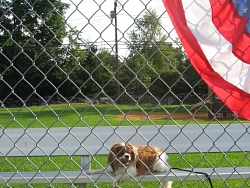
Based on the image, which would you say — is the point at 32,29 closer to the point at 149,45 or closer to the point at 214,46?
the point at 149,45

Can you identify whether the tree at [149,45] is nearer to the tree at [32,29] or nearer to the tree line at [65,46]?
the tree line at [65,46]

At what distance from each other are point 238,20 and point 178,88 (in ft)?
78.1

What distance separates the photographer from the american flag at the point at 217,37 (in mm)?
2059

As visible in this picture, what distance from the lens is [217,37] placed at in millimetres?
2080

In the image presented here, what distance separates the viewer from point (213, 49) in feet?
6.87

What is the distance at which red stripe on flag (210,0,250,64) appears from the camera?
2.06 meters

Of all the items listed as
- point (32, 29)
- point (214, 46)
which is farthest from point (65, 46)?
point (32, 29)

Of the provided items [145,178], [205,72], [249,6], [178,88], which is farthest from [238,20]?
[178,88]

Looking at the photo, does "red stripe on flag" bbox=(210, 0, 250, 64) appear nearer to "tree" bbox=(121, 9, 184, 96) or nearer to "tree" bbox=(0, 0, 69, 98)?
"tree" bbox=(121, 9, 184, 96)

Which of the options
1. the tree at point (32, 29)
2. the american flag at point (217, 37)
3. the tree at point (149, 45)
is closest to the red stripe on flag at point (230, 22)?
the american flag at point (217, 37)

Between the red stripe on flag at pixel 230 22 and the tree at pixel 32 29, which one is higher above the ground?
the red stripe on flag at pixel 230 22

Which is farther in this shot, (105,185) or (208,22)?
(105,185)

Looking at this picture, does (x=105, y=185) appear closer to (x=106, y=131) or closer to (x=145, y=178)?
(x=106, y=131)

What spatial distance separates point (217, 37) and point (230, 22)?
0.10 metres
